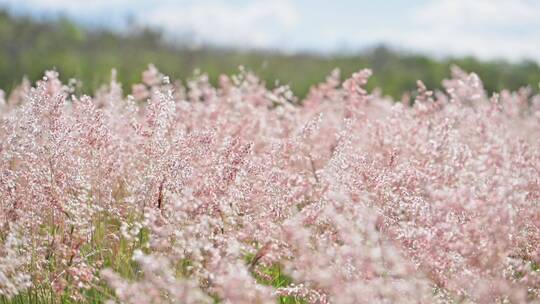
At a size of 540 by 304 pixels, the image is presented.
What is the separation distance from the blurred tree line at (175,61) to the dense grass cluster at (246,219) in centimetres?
1512

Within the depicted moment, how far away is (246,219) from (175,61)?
67.6ft

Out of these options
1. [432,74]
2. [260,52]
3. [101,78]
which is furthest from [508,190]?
[260,52]

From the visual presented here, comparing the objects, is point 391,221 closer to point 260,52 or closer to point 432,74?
point 432,74

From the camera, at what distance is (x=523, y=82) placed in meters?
24.0

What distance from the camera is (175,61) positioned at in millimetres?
24578

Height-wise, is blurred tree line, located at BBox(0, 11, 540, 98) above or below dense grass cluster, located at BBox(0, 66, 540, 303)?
above

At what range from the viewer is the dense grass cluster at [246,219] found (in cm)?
343

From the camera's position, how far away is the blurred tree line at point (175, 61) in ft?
71.3

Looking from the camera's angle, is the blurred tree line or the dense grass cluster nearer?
the dense grass cluster

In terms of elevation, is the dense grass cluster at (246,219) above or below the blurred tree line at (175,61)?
below

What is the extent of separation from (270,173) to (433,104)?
248 cm

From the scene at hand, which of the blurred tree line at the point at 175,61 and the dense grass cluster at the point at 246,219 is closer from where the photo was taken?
the dense grass cluster at the point at 246,219

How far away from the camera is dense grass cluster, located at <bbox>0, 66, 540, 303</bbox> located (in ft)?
11.3

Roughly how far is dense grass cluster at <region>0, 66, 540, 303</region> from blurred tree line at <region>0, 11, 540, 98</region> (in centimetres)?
1512
